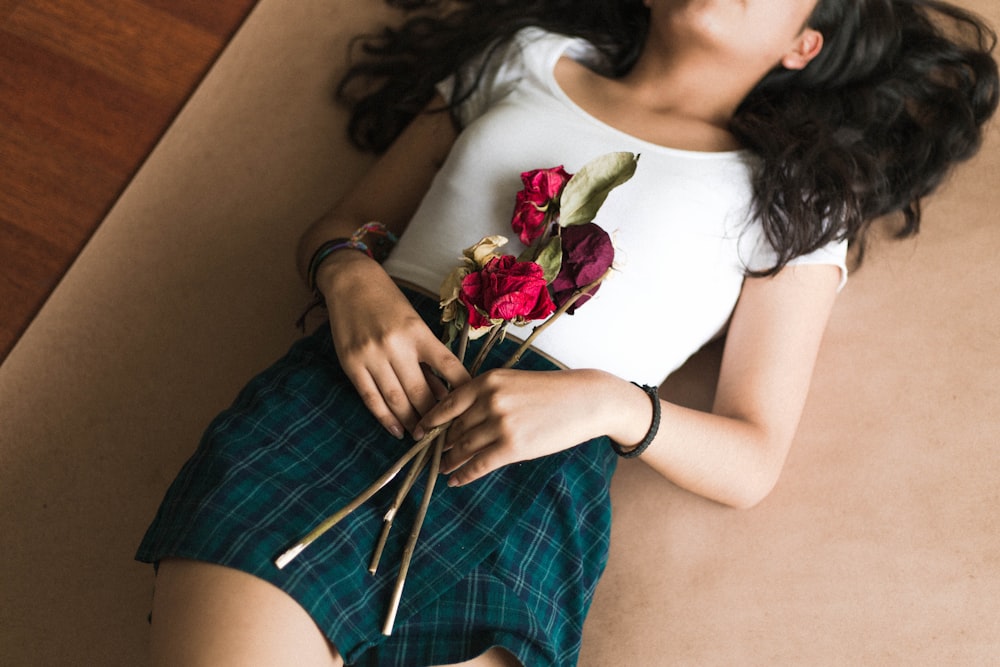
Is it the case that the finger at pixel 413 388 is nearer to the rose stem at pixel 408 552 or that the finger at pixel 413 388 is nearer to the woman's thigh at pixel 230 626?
the rose stem at pixel 408 552

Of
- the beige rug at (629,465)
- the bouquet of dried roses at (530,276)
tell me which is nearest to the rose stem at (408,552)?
the bouquet of dried roses at (530,276)

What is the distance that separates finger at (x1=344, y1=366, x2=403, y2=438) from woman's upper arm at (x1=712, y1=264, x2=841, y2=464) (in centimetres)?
42

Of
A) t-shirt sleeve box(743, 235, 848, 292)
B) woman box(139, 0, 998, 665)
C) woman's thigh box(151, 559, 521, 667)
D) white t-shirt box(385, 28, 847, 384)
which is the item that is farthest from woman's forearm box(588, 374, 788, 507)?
woman's thigh box(151, 559, 521, 667)

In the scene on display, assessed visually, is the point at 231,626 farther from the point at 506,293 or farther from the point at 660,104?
the point at 660,104

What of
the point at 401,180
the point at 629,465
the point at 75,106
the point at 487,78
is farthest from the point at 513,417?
the point at 75,106

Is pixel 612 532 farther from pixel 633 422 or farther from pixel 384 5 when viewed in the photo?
pixel 384 5

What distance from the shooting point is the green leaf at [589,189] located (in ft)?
2.67

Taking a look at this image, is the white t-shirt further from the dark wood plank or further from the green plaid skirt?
the dark wood plank

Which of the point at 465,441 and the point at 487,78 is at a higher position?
the point at 487,78

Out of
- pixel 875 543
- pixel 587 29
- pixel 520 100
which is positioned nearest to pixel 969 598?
pixel 875 543

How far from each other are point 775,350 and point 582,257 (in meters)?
0.35

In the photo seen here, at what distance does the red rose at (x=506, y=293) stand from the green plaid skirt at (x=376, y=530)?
183 millimetres

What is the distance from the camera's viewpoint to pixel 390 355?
0.89m

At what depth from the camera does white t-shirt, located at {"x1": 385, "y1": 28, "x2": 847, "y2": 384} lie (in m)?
0.99
